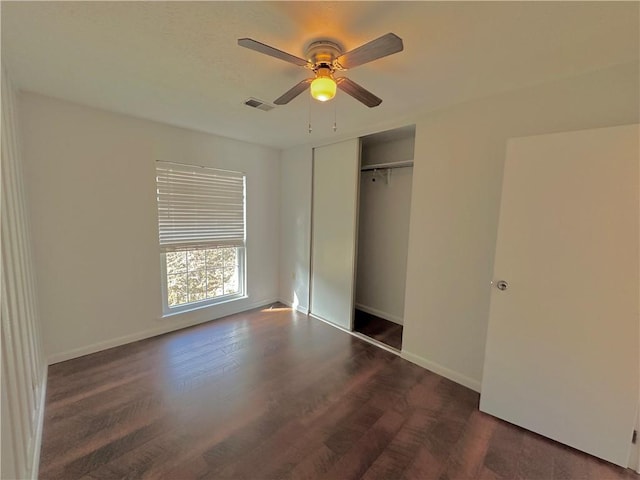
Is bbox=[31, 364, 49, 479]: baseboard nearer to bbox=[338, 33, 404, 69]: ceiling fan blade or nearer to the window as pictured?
the window

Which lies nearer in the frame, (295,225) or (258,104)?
(258,104)

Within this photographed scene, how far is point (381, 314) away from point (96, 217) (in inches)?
141

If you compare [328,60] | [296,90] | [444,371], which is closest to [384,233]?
[444,371]

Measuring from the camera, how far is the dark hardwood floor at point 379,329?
3229 millimetres

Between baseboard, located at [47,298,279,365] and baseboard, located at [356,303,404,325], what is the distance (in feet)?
5.18

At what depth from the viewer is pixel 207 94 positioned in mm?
2223

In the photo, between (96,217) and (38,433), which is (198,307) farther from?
(38,433)

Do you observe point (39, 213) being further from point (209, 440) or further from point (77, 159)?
point (209, 440)

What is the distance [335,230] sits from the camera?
3527mm

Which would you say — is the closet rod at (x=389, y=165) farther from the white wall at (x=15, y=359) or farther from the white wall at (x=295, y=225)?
the white wall at (x=15, y=359)

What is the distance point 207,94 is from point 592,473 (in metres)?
3.67

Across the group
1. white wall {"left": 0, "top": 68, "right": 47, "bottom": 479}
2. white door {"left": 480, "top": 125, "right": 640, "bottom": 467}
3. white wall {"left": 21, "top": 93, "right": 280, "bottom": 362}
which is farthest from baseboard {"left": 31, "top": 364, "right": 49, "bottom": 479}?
white door {"left": 480, "top": 125, "right": 640, "bottom": 467}

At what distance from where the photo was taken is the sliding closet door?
3316 mm

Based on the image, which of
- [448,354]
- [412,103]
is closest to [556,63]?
[412,103]
